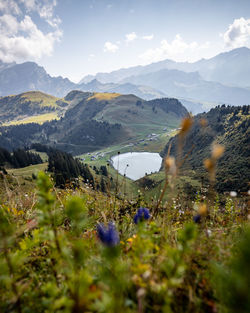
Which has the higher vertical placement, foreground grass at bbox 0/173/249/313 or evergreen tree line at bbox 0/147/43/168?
foreground grass at bbox 0/173/249/313

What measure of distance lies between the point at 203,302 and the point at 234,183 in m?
103

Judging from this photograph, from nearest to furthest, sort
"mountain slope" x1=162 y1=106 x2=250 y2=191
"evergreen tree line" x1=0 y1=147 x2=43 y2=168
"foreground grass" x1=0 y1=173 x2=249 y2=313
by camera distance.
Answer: "foreground grass" x1=0 y1=173 x2=249 y2=313, "mountain slope" x1=162 y1=106 x2=250 y2=191, "evergreen tree line" x1=0 y1=147 x2=43 y2=168

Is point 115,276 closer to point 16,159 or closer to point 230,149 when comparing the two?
point 16,159

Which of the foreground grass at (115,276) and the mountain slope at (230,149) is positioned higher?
the foreground grass at (115,276)

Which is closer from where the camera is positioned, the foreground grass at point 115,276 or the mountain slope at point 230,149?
the foreground grass at point 115,276

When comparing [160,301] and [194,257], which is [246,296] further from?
[194,257]

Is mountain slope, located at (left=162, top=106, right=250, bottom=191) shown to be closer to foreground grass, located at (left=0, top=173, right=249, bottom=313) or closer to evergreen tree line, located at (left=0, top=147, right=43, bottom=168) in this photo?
foreground grass, located at (left=0, top=173, right=249, bottom=313)

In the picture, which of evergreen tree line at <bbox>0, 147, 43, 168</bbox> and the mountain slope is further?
evergreen tree line at <bbox>0, 147, 43, 168</bbox>

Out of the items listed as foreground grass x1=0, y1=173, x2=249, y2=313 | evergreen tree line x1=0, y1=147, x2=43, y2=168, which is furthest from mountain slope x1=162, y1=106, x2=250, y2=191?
evergreen tree line x1=0, y1=147, x2=43, y2=168

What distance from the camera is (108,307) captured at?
4.06 feet

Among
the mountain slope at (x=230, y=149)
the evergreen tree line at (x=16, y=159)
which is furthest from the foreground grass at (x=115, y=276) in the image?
the evergreen tree line at (x=16, y=159)

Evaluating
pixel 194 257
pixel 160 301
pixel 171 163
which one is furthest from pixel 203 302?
pixel 171 163

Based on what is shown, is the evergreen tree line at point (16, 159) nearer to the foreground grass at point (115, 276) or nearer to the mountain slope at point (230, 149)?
the mountain slope at point (230, 149)

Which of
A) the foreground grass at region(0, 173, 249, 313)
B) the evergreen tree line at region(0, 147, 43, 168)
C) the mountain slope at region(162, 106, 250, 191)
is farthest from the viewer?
the evergreen tree line at region(0, 147, 43, 168)
